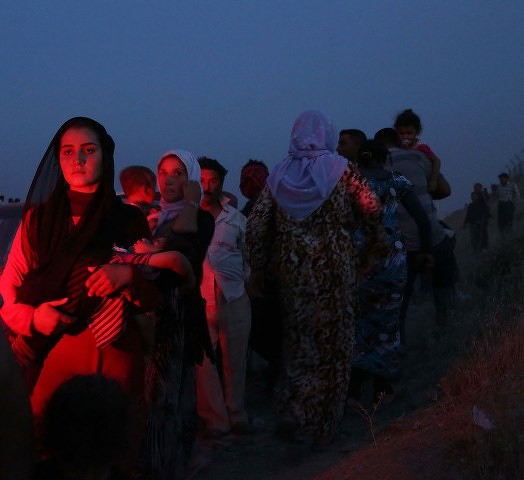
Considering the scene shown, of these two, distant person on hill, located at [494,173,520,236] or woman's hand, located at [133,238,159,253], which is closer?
woman's hand, located at [133,238,159,253]

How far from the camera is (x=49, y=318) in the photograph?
12.3 feet

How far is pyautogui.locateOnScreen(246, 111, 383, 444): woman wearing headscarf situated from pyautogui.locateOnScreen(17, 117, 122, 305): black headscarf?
6.89 ft

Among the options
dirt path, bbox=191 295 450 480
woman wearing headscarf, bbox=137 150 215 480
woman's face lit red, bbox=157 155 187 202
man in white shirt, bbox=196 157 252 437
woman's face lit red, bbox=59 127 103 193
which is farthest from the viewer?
man in white shirt, bbox=196 157 252 437

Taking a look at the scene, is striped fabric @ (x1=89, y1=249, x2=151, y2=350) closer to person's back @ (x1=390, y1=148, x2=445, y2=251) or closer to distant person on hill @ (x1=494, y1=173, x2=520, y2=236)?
person's back @ (x1=390, y1=148, x2=445, y2=251)

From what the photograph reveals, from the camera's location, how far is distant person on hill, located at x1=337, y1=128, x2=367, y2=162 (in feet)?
24.3

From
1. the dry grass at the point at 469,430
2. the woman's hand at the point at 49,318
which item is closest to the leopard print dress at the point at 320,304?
the dry grass at the point at 469,430

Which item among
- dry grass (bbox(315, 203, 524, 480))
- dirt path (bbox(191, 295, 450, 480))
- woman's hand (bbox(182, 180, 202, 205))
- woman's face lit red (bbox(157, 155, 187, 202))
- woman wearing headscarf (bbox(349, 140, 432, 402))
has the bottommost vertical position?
dirt path (bbox(191, 295, 450, 480))

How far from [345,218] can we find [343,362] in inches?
37.0

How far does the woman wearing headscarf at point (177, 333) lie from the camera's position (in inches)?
184

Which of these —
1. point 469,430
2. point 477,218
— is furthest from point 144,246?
point 477,218

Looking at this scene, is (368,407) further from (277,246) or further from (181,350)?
(181,350)

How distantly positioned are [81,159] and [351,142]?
150 inches

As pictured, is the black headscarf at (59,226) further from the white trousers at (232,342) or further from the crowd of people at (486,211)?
the crowd of people at (486,211)

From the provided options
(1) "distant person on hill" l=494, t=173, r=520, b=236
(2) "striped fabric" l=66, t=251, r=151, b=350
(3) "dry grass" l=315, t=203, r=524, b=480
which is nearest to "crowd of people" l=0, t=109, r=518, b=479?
(2) "striped fabric" l=66, t=251, r=151, b=350
